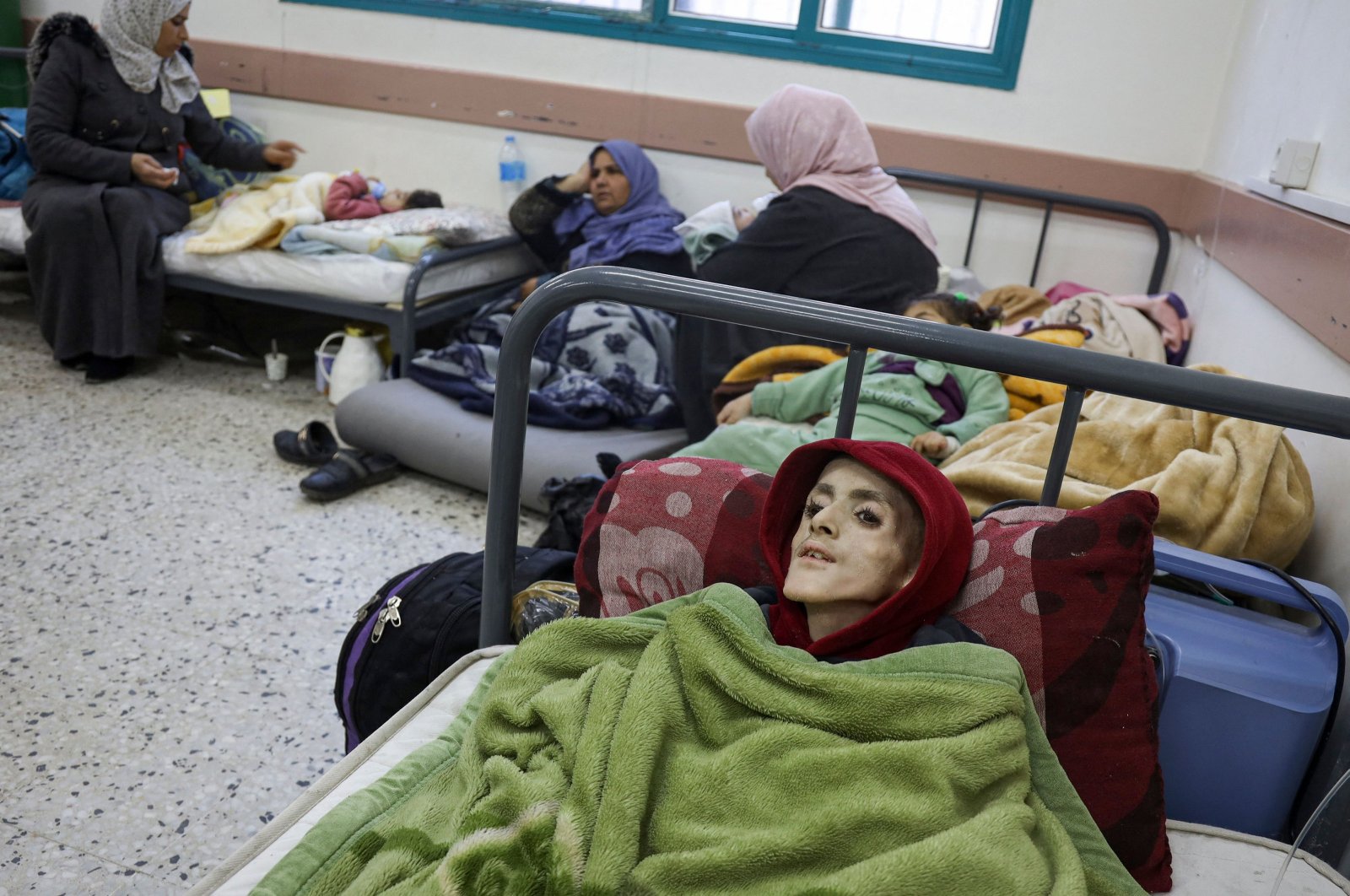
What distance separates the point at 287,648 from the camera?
7.37ft

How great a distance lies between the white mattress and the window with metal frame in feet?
9.82

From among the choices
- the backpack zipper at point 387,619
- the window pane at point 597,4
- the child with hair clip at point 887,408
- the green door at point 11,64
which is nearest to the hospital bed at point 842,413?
the backpack zipper at point 387,619

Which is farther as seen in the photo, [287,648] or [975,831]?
[287,648]

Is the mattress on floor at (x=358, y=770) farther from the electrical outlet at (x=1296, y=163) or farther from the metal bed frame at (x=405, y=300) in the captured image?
the metal bed frame at (x=405, y=300)

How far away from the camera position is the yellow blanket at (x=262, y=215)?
366 cm

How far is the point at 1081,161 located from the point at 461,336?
232 cm

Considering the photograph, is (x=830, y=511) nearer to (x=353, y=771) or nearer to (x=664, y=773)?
(x=664, y=773)

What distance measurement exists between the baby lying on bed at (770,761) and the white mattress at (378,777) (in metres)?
0.06

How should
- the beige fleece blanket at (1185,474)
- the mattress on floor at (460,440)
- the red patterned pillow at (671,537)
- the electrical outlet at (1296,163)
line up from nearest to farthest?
1. the red patterned pillow at (671,537)
2. the beige fleece blanket at (1185,474)
3. the electrical outlet at (1296,163)
4. the mattress on floor at (460,440)

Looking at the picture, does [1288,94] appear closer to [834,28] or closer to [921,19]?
[921,19]

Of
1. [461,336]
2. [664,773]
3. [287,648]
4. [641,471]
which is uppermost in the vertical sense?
[641,471]

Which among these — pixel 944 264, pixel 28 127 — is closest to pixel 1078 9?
pixel 944 264

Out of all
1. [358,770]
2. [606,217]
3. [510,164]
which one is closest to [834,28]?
[606,217]

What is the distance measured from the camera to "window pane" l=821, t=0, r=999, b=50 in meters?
3.66
